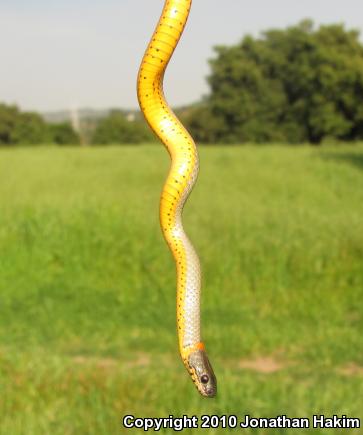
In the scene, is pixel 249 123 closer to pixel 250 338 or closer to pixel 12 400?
pixel 250 338

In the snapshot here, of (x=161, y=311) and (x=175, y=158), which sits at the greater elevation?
(x=175, y=158)

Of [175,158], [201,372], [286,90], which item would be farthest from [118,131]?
[175,158]

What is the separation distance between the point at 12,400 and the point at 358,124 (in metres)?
48.1

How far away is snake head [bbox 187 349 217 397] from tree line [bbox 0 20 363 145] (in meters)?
49.3

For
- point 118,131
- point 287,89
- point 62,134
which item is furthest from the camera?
point 62,134

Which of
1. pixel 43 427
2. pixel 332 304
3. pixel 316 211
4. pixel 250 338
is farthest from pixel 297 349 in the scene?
pixel 316 211

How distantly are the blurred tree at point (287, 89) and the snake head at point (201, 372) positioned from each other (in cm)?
4974

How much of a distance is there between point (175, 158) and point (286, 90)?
58.6 metres

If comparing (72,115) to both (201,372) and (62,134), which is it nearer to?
(62,134)

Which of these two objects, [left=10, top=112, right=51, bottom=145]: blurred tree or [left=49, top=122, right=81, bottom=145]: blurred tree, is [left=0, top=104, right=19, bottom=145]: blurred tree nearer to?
[left=10, top=112, right=51, bottom=145]: blurred tree

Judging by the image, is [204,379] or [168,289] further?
[168,289]

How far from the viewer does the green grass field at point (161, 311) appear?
7.39 meters

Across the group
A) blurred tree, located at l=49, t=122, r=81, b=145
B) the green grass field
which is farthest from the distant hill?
the green grass field

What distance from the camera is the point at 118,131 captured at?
2687 inches
